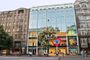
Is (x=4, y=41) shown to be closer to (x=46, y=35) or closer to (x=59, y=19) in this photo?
(x=46, y=35)

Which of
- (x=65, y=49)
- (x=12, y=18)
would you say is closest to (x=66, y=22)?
(x=65, y=49)

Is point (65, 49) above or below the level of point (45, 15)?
below

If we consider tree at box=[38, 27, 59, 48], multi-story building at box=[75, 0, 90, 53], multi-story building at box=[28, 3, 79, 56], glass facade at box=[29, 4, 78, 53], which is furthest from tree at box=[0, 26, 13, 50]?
multi-story building at box=[75, 0, 90, 53]

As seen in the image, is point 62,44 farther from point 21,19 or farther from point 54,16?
point 21,19

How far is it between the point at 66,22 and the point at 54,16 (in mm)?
5063

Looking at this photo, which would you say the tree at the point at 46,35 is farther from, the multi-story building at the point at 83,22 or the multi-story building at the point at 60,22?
the multi-story building at the point at 83,22

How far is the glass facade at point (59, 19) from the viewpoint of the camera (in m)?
64.9

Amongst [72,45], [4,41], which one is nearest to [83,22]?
[72,45]

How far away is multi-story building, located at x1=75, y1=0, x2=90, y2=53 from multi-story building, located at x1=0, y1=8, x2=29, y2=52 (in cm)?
1890

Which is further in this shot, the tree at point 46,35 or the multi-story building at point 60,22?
the multi-story building at point 60,22

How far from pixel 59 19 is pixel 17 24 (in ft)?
54.3

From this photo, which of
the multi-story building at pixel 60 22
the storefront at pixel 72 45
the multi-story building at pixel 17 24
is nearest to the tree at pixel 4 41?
the multi-story building at pixel 17 24

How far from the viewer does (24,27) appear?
70938 mm

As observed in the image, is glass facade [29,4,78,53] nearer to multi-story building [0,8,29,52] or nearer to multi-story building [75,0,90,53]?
multi-story building [75,0,90,53]
